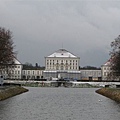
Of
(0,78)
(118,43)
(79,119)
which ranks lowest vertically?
(79,119)

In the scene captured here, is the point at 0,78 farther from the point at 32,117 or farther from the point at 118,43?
the point at 32,117

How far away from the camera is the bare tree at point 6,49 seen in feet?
202

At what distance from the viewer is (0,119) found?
2489 centimetres

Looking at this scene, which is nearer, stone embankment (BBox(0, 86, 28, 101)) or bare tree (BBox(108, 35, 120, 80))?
stone embankment (BBox(0, 86, 28, 101))

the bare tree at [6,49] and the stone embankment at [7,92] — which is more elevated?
the bare tree at [6,49]

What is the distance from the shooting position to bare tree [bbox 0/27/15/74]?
6150cm

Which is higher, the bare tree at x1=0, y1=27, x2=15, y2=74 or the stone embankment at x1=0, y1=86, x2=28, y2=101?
the bare tree at x1=0, y1=27, x2=15, y2=74

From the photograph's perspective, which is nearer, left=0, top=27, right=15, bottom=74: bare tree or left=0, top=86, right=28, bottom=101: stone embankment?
left=0, top=86, right=28, bottom=101: stone embankment

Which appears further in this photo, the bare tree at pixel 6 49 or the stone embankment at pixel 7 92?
the bare tree at pixel 6 49

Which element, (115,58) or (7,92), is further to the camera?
(115,58)

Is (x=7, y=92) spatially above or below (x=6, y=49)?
below

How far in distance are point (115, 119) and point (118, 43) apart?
1822 inches

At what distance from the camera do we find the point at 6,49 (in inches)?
2454

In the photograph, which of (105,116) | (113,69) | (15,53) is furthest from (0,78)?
(105,116)
